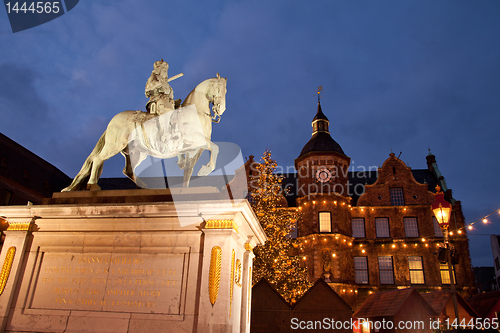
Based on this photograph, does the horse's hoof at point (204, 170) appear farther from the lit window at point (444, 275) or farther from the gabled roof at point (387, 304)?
the lit window at point (444, 275)

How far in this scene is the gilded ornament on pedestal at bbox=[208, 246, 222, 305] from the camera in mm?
6203

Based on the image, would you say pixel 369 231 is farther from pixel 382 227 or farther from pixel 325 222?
pixel 325 222

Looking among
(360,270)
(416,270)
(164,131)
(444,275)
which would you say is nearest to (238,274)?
(164,131)

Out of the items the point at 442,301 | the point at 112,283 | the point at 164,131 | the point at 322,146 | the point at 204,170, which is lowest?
the point at 112,283

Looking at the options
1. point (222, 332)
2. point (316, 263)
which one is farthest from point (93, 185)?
point (316, 263)

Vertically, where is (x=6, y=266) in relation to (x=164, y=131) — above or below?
below

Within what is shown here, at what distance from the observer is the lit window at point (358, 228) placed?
3366 centimetres

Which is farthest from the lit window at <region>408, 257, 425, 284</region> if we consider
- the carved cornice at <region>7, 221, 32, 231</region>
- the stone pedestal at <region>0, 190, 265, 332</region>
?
the carved cornice at <region>7, 221, 32, 231</region>

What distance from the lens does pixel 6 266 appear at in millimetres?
7152

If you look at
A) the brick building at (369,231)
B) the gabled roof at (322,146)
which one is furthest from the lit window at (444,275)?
the gabled roof at (322,146)

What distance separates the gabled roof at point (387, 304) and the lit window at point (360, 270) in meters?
23.6

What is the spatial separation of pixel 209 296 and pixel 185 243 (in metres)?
1.08

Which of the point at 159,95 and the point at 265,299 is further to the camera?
the point at 265,299

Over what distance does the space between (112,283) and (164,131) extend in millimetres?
3321
